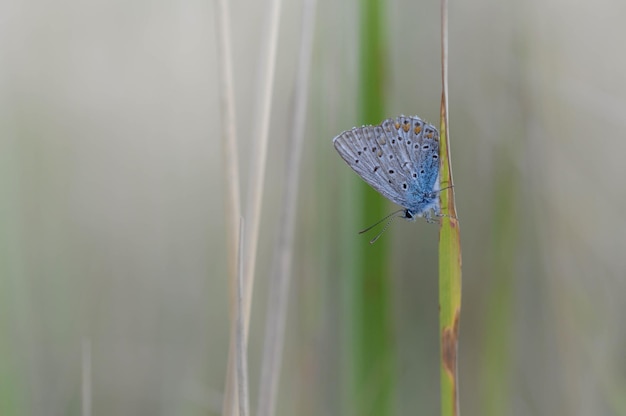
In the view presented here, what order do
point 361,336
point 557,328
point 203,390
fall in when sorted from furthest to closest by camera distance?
1. point 203,390
2. point 557,328
3. point 361,336

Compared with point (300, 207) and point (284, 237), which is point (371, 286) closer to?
point (284, 237)

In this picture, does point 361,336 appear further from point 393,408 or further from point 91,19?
point 91,19

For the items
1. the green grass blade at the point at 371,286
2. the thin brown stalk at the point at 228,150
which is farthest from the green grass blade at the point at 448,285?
the thin brown stalk at the point at 228,150

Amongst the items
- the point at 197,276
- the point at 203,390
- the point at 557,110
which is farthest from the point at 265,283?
the point at 557,110

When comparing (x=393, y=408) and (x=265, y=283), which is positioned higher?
(x=265, y=283)

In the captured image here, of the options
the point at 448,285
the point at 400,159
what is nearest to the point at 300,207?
the point at 400,159

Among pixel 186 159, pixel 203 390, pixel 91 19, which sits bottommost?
pixel 203 390
